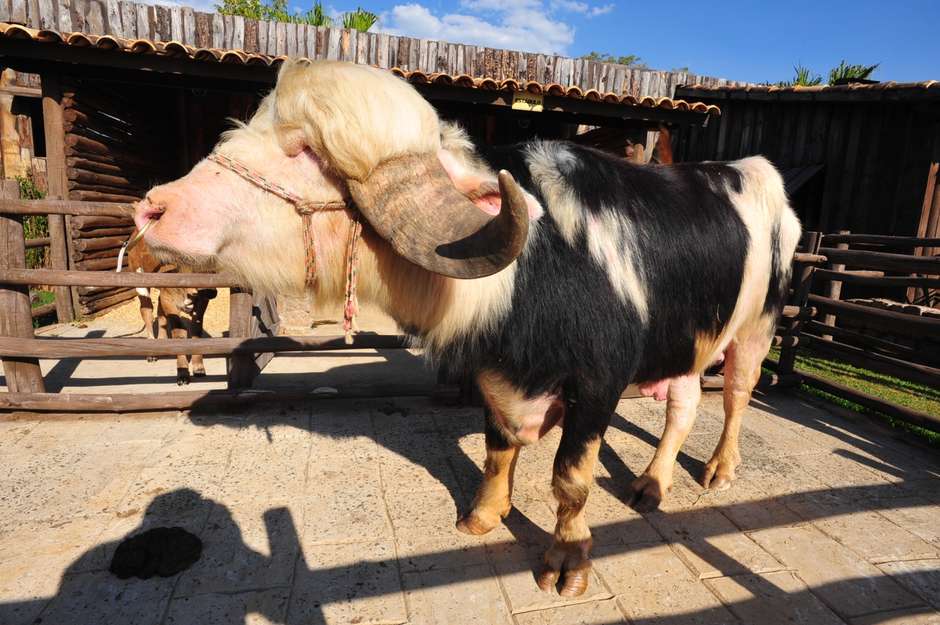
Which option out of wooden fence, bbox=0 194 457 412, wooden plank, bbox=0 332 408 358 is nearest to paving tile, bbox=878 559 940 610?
wooden plank, bbox=0 332 408 358

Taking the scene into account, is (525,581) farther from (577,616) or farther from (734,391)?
(734,391)

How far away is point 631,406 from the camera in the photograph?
183 inches

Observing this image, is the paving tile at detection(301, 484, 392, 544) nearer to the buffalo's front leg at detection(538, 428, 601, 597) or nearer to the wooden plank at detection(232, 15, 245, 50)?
the buffalo's front leg at detection(538, 428, 601, 597)

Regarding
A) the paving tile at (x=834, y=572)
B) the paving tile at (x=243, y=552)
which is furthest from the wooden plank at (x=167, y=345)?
the paving tile at (x=834, y=572)

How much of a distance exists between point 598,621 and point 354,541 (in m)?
1.21

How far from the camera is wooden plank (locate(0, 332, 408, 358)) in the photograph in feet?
12.3

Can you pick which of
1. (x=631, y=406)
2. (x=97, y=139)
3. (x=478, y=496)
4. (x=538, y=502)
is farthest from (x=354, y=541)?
(x=97, y=139)

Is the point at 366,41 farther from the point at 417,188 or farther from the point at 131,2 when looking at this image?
the point at 417,188

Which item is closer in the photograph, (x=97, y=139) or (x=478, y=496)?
(x=478, y=496)

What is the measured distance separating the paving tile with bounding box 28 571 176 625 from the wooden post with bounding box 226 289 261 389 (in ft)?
6.35

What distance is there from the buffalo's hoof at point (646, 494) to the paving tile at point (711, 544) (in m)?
0.08

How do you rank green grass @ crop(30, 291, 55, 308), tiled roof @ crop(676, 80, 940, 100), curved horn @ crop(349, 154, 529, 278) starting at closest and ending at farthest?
curved horn @ crop(349, 154, 529, 278), tiled roof @ crop(676, 80, 940, 100), green grass @ crop(30, 291, 55, 308)

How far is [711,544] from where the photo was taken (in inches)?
107

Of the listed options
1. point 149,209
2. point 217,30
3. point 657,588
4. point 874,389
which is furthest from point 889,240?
point 217,30
